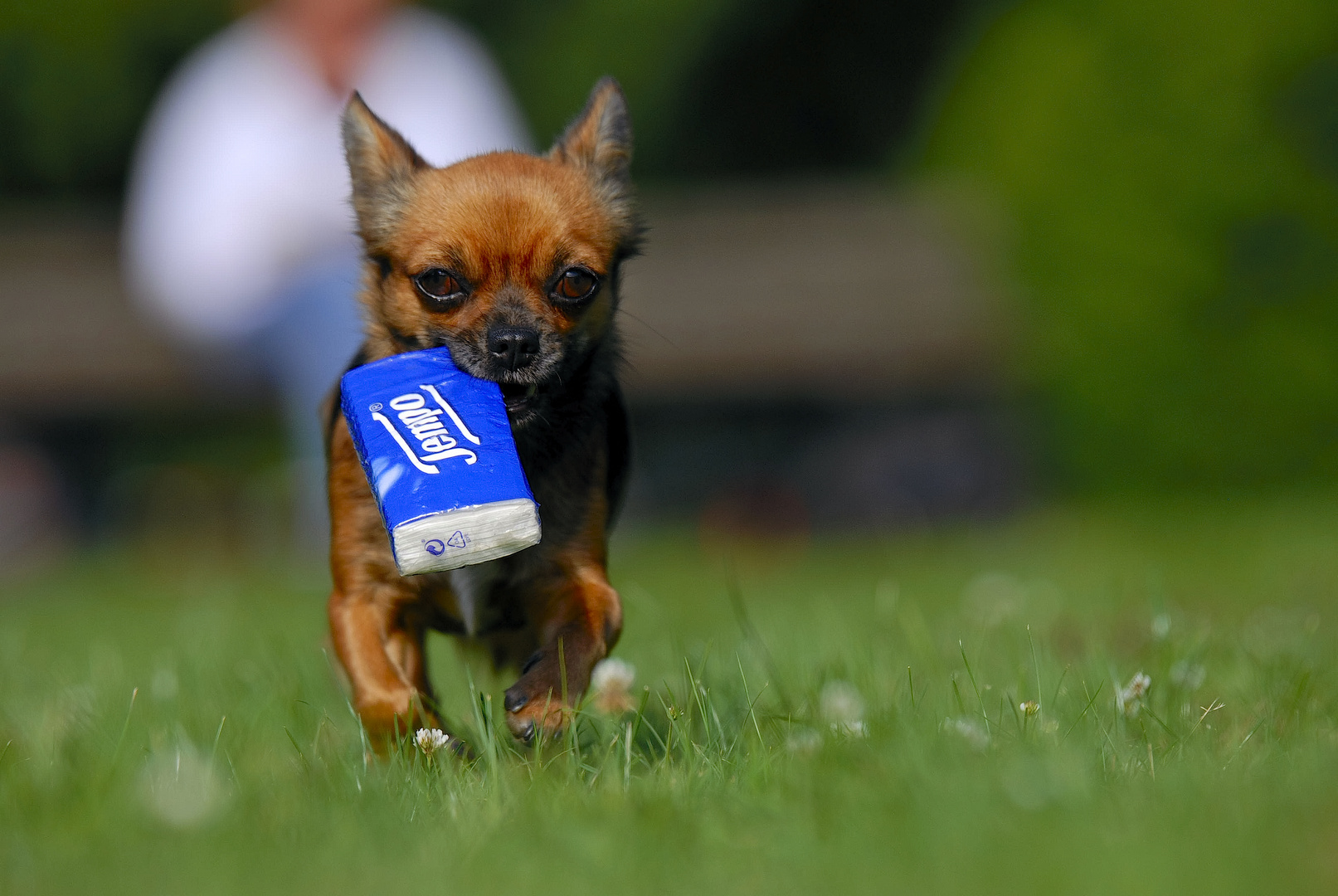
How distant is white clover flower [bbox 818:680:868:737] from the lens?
2.84m

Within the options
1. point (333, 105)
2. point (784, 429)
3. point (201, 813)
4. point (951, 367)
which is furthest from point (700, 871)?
point (784, 429)

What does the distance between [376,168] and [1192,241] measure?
9593mm

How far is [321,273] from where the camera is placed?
565cm

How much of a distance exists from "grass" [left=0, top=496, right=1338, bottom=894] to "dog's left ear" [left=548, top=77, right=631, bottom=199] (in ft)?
3.99

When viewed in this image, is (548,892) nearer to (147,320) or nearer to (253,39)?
(253,39)

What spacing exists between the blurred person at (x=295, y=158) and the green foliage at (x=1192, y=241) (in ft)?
23.3

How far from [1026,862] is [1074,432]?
10.6 meters

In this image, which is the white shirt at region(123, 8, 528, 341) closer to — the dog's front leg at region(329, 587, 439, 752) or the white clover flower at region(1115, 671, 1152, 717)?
the dog's front leg at region(329, 587, 439, 752)

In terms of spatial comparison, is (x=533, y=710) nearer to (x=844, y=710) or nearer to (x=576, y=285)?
(x=844, y=710)

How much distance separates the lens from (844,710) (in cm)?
301

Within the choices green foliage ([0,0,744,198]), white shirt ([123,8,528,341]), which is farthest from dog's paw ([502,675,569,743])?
green foliage ([0,0,744,198])

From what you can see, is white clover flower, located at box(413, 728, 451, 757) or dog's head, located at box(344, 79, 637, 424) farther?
dog's head, located at box(344, 79, 637, 424)

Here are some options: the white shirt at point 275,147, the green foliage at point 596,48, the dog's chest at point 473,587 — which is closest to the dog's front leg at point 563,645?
the dog's chest at point 473,587

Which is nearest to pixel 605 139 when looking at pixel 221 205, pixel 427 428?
pixel 427 428
